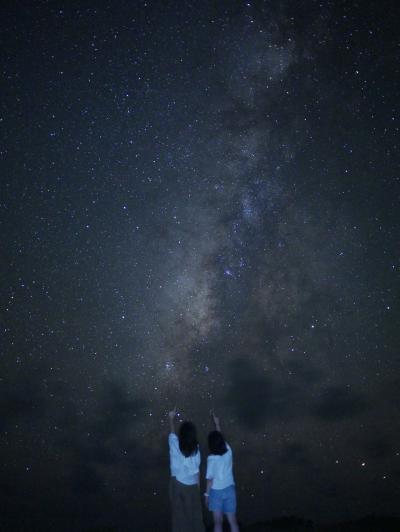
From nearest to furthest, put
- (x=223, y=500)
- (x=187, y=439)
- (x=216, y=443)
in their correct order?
(x=187, y=439)
(x=216, y=443)
(x=223, y=500)

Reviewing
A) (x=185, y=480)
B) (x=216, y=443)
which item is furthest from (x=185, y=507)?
(x=216, y=443)

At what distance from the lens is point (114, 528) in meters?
7.77

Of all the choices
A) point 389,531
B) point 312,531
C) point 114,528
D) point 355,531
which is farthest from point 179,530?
point 389,531

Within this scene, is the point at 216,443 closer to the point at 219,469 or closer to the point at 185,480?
the point at 219,469

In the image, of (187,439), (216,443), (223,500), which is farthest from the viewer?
(223,500)

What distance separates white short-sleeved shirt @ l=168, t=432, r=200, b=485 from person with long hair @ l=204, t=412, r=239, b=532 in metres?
0.19

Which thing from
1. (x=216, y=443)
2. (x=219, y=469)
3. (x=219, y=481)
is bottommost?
(x=219, y=481)

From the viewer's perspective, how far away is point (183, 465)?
4852mm

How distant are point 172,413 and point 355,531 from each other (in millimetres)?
6568

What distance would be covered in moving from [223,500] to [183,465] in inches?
32.6

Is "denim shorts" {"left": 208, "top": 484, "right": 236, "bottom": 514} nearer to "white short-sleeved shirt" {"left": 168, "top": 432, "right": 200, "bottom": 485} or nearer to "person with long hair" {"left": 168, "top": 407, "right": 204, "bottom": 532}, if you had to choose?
"person with long hair" {"left": 168, "top": 407, "right": 204, "bottom": 532}

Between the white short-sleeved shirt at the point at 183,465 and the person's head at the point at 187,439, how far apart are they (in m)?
0.10

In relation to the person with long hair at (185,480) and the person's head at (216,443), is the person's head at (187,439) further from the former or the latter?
the person's head at (216,443)

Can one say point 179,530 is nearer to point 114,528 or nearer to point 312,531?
point 114,528
